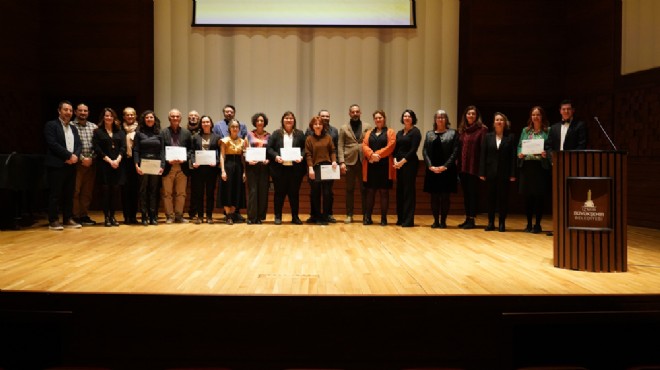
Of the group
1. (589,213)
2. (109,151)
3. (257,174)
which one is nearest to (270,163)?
(257,174)

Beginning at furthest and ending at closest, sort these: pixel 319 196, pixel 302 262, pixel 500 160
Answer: pixel 319 196 < pixel 500 160 < pixel 302 262

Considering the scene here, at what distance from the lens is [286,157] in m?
7.61

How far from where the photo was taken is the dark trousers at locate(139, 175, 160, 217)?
7.50m

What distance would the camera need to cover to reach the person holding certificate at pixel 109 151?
7184 mm

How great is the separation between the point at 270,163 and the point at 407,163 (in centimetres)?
171

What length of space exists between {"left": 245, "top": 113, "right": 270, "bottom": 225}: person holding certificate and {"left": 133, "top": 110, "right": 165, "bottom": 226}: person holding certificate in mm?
1072

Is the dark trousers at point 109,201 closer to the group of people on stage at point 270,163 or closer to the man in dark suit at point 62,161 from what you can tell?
the group of people on stage at point 270,163

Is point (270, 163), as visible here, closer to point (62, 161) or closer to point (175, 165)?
point (175, 165)

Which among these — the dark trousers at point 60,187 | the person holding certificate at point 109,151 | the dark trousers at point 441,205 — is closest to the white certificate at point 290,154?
the dark trousers at point 441,205

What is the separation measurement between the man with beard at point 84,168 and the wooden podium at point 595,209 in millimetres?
5297

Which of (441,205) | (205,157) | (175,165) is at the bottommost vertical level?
(441,205)

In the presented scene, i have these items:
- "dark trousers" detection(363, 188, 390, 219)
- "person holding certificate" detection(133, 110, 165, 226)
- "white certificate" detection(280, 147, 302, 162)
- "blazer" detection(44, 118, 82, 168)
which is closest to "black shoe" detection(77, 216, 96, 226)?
"person holding certificate" detection(133, 110, 165, 226)
